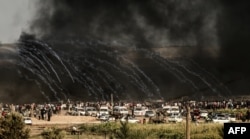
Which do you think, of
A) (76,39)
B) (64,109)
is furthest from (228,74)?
(64,109)

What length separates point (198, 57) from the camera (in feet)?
304

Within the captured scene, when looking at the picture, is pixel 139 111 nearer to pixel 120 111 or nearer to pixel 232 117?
pixel 120 111

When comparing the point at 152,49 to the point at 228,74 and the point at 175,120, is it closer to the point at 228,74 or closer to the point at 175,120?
the point at 228,74

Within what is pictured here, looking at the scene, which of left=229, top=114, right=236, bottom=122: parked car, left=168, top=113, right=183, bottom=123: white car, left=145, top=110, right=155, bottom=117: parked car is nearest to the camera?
left=229, top=114, right=236, bottom=122: parked car

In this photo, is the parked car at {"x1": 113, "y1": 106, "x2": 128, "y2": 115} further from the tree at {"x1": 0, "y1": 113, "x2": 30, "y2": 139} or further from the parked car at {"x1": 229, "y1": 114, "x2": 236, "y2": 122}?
the tree at {"x1": 0, "y1": 113, "x2": 30, "y2": 139}

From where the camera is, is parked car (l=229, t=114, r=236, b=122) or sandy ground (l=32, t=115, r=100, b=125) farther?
sandy ground (l=32, t=115, r=100, b=125)

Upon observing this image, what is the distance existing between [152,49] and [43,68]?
2134 cm

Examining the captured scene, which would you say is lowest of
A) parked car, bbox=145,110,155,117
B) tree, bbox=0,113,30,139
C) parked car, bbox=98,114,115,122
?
tree, bbox=0,113,30,139

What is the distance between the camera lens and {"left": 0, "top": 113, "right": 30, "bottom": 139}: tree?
25.2m

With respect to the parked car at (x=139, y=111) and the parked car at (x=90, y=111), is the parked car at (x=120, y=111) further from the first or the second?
the parked car at (x=90, y=111)

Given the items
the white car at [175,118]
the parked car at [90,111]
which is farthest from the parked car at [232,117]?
the parked car at [90,111]

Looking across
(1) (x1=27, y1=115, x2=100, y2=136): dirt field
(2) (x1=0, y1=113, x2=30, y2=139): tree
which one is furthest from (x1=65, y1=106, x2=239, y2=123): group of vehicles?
(2) (x1=0, y1=113, x2=30, y2=139): tree

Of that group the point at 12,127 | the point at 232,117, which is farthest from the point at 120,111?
the point at 12,127

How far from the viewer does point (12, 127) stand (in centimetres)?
2533
